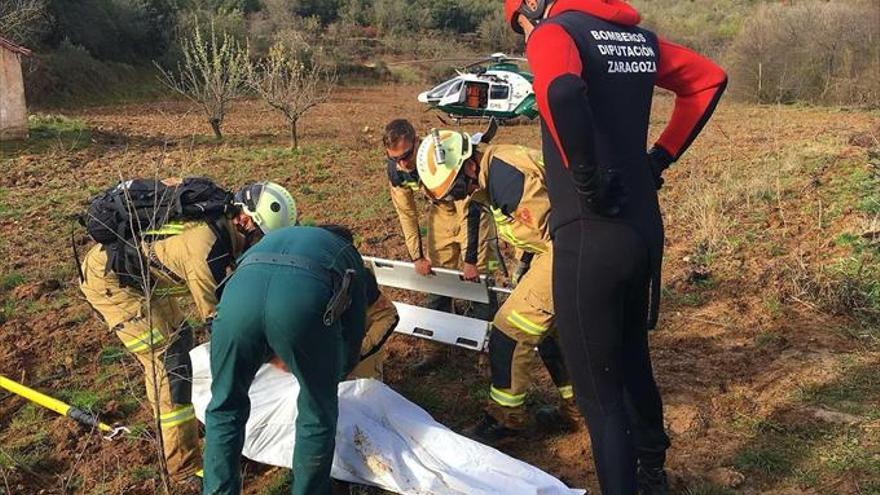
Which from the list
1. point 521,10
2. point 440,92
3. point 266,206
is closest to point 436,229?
point 266,206

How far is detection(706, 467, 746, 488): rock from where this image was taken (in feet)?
10.9

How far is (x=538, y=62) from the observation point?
2.37m

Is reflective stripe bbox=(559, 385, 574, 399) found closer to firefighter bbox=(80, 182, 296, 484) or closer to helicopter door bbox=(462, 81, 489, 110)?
firefighter bbox=(80, 182, 296, 484)

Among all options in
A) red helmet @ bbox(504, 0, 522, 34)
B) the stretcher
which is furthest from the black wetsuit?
the stretcher

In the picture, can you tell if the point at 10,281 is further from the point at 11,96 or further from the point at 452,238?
the point at 11,96

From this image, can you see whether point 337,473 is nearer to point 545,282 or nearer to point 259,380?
point 259,380

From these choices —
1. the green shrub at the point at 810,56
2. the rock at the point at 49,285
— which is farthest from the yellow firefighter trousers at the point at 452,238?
the green shrub at the point at 810,56

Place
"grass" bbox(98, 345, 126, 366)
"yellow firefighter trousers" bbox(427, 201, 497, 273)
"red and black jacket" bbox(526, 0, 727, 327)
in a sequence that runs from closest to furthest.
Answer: "red and black jacket" bbox(526, 0, 727, 327) < "grass" bbox(98, 345, 126, 366) < "yellow firefighter trousers" bbox(427, 201, 497, 273)

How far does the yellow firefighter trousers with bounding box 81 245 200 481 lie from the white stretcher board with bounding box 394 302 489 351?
137 cm

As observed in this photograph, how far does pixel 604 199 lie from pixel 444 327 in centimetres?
242

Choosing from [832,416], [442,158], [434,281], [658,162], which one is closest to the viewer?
[658,162]

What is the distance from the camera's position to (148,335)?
367 centimetres

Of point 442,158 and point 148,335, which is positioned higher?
point 442,158

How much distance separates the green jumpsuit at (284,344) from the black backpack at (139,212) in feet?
2.35
